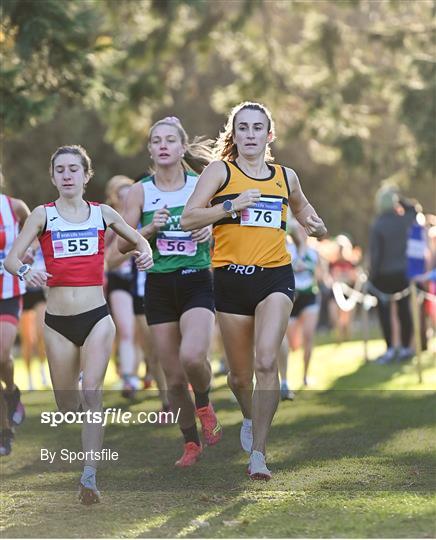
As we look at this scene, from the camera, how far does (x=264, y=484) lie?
7.38 meters

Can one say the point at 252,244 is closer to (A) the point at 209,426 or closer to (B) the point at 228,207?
(B) the point at 228,207

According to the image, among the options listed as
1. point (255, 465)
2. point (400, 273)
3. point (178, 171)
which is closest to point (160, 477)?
point (255, 465)

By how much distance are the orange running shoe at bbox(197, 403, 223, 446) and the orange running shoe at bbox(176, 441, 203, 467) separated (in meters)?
0.08

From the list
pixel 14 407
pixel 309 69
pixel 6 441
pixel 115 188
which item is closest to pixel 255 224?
pixel 6 441

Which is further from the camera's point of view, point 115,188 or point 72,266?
point 115,188

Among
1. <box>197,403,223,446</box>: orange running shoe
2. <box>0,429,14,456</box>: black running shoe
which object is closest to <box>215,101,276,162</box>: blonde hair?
<box>197,403,223,446</box>: orange running shoe

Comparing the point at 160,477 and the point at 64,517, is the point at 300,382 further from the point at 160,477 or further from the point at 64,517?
the point at 64,517

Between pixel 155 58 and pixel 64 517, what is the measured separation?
1563 centimetres

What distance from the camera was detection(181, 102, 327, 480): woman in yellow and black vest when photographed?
7.57 metres

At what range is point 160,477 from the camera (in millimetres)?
8055

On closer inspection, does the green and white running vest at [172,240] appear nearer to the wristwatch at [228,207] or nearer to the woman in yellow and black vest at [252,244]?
the woman in yellow and black vest at [252,244]

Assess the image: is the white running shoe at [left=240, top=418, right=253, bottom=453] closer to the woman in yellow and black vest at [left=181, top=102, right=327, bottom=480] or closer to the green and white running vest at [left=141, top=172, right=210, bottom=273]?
the woman in yellow and black vest at [left=181, top=102, right=327, bottom=480]

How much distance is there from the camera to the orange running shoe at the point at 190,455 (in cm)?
852

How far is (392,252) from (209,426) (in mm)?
7839
